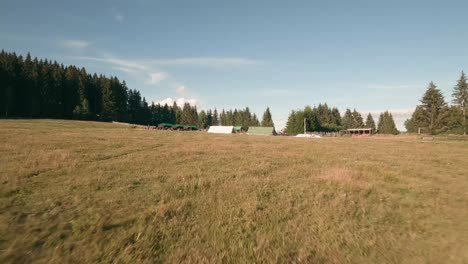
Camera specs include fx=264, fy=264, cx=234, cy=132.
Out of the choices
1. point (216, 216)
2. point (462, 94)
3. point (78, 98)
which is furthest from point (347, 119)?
point (216, 216)

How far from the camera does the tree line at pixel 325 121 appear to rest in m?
136

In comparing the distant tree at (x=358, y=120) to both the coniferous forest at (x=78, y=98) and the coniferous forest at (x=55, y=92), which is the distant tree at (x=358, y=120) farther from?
the coniferous forest at (x=55, y=92)

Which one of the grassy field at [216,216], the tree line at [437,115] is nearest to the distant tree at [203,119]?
the tree line at [437,115]

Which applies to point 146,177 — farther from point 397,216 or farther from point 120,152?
point 397,216

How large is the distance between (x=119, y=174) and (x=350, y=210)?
10298 millimetres

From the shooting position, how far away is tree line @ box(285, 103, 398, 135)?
13612 cm

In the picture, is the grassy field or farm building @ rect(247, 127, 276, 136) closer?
the grassy field

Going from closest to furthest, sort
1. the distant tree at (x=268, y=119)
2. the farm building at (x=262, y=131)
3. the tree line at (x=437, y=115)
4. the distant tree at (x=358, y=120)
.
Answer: the tree line at (x=437, y=115)
the farm building at (x=262, y=131)
the distant tree at (x=268, y=119)
the distant tree at (x=358, y=120)

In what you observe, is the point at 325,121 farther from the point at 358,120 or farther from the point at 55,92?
the point at 55,92

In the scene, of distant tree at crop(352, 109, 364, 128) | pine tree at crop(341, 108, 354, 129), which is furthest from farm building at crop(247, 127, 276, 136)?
pine tree at crop(341, 108, 354, 129)

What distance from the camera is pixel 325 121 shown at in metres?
160

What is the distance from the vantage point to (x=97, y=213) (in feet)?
25.7

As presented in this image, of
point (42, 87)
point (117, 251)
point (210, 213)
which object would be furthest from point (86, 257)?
point (42, 87)

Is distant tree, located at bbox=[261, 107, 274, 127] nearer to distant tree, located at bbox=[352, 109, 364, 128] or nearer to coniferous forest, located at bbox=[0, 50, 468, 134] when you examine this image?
distant tree, located at bbox=[352, 109, 364, 128]
